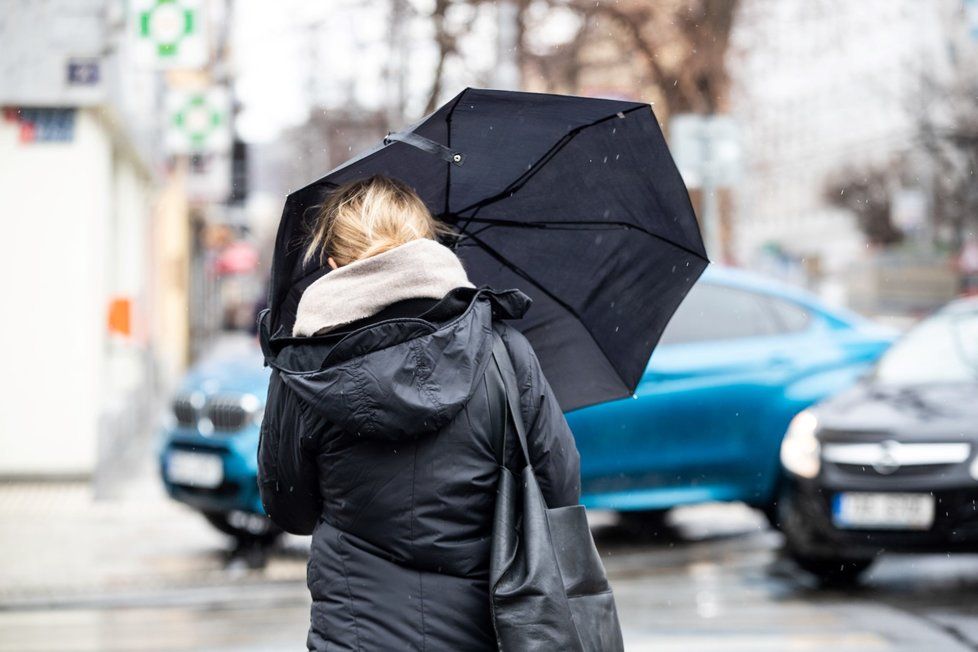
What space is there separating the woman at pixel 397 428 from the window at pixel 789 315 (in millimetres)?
5829

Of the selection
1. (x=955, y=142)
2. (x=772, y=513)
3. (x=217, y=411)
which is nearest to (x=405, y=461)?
(x=217, y=411)

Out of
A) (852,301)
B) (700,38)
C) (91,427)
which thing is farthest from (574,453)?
(852,301)

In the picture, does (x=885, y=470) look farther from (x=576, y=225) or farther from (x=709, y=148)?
(x=709, y=148)

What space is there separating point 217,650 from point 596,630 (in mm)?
3658

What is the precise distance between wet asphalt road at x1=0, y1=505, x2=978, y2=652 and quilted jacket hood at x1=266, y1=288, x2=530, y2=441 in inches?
141

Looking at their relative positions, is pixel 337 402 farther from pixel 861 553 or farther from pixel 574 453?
pixel 861 553

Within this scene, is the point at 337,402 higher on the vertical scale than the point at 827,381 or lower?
higher

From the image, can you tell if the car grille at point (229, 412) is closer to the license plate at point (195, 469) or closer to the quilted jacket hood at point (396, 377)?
the license plate at point (195, 469)

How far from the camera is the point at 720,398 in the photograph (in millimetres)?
7531

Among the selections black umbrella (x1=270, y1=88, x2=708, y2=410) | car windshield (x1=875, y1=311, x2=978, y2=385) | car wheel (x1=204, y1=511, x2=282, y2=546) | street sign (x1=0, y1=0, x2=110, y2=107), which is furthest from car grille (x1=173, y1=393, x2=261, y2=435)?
street sign (x1=0, y1=0, x2=110, y2=107)

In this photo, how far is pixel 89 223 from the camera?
11.9 metres

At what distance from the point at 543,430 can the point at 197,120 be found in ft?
46.8

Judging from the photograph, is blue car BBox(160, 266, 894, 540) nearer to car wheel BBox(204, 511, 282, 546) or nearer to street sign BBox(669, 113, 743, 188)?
car wheel BBox(204, 511, 282, 546)

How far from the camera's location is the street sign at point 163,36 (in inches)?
450
